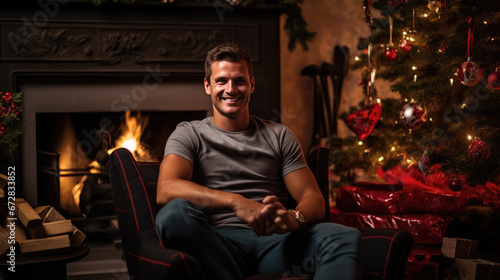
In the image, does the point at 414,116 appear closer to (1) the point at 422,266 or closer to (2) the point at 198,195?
(1) the point at 422,266

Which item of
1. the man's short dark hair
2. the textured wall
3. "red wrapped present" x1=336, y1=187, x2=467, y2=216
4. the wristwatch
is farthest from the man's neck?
the textured wall

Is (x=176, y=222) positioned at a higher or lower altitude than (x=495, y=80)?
lower

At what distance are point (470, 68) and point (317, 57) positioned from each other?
5.61ft

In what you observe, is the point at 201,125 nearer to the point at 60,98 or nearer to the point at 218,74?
the point at 218,74

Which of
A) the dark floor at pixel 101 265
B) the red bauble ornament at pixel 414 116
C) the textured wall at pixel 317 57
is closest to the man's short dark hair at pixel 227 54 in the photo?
the red bauble ornament at pixel 414 116

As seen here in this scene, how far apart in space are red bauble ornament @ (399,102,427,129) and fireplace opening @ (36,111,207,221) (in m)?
1.41

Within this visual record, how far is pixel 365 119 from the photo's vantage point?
8.42 feet

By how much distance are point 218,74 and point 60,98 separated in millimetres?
1562

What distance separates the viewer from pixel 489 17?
6.42 feet

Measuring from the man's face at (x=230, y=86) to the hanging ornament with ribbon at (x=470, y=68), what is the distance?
91cm

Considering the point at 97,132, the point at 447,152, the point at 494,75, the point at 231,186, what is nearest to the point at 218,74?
the point at 231,186

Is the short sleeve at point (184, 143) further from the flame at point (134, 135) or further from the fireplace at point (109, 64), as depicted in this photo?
the flame at point (134, 135)

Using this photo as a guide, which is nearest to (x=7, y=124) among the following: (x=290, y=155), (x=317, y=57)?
(x=290, y=155)

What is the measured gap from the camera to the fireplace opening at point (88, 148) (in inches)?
119
